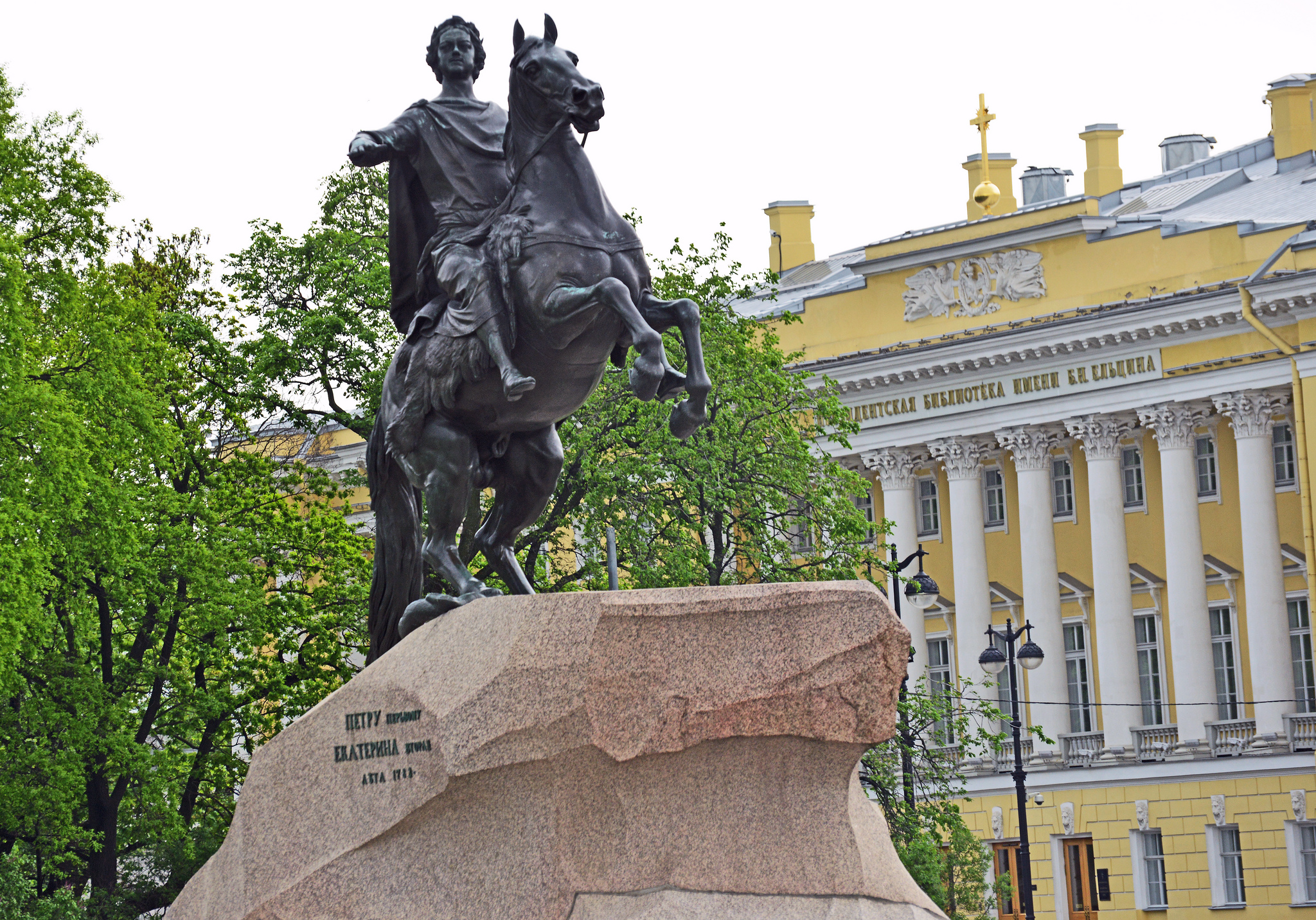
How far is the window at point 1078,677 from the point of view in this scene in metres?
45.0

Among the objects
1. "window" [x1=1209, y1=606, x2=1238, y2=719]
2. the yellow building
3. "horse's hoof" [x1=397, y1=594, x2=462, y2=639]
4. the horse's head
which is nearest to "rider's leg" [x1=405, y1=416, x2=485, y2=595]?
"horse's hoof" [x1=397, y1=594, x2=462, y2=639]

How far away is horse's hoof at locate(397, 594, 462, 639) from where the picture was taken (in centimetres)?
957

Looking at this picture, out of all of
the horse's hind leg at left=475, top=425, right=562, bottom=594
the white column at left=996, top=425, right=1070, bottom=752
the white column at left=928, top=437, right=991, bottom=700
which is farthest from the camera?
the white column at left=928, top=437, right=991, bottom=700

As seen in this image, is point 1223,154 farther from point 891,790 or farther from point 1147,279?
point 891,790

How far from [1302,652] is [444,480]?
115ft

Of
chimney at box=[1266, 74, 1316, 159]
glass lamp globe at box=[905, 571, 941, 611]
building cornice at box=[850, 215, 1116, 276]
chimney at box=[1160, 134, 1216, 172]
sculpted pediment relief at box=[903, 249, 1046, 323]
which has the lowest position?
glass lamp globe at box=[905, 571, 941, 611]

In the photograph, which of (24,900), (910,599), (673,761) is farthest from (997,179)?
(673,761)

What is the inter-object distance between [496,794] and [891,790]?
60.6 feet

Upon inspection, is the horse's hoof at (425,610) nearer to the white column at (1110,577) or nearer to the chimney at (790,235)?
the white column at (1110,577)

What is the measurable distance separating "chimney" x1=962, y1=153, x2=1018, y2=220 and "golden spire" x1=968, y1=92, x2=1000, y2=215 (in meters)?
2.48

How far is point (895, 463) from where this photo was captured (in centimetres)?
4841

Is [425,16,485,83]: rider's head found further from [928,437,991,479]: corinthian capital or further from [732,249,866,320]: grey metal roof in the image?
[928,437,991,479]: corinthian capital

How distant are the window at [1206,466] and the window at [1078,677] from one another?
387cm

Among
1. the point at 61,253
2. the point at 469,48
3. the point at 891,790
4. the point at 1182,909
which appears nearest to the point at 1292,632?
the point at 1182,909
